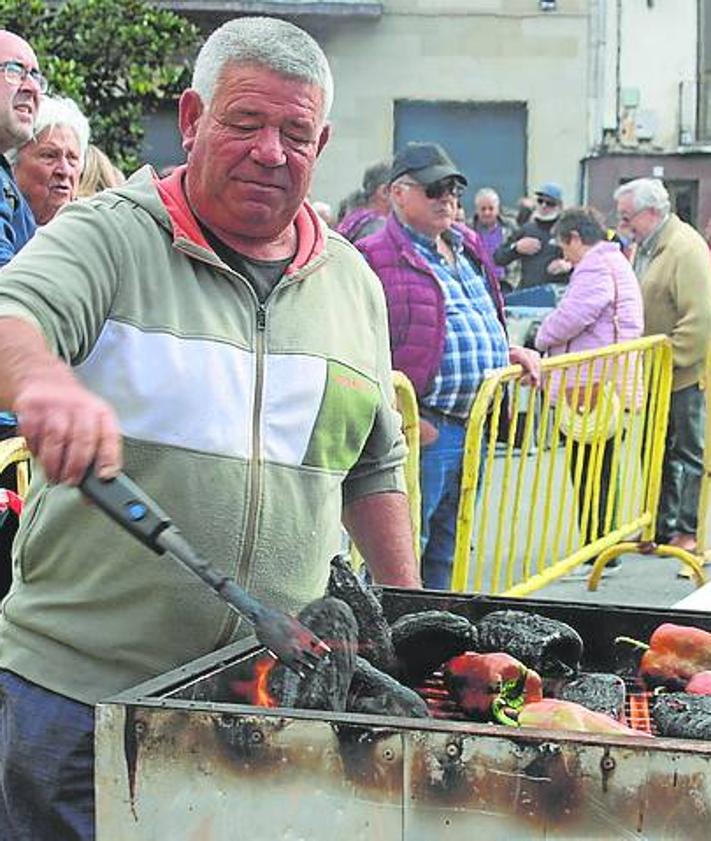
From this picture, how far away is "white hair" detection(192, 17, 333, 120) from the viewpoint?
9.79 feet

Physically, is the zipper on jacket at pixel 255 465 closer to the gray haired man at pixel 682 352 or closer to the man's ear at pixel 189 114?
the man's ear at pixel 189 114

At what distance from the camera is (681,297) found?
9492 mm

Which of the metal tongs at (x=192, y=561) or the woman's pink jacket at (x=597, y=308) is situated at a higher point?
the metal tongs at (x=192, y=561)

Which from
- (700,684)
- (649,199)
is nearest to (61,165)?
(700,684)

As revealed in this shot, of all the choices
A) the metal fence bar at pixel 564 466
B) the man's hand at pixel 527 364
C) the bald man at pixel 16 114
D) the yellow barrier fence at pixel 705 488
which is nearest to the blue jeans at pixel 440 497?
the metal fence bar at pixel 564 466

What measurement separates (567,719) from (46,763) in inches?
38.0

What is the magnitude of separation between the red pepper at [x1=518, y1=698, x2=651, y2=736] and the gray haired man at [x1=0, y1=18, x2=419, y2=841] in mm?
524

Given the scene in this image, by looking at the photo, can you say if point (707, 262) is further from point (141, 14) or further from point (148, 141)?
point (148, 141)

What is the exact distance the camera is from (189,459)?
298 cm

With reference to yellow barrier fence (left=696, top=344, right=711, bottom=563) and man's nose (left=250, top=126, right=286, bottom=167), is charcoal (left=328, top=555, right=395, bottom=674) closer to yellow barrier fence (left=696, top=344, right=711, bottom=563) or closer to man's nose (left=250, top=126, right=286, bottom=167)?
man's nose (left=250, top=126, right=286, bottom=167)

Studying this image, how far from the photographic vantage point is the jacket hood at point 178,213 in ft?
10.00

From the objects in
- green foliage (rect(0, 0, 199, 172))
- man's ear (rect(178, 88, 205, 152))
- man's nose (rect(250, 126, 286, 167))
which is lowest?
man's nose (rect(250, 126, 286, 167))

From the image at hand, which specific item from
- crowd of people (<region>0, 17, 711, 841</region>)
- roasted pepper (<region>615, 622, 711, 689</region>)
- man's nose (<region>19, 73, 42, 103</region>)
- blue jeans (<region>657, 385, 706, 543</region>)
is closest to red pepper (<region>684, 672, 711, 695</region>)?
roasted pepper (<region>615, 622, 711, 689</region>)

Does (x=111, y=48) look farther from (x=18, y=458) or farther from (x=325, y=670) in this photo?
(x=325, y=670)
